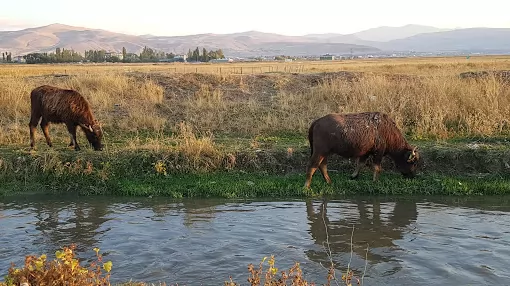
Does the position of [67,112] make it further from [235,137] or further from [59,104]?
[235,137]

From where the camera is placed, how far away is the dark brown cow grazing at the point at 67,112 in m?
13.0

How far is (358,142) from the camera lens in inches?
426

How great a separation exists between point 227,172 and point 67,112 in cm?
461

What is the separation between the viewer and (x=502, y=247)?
763 cm

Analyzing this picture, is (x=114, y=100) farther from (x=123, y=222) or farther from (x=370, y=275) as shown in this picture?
(x=370, y=275)

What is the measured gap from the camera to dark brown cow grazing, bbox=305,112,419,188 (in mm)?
10664

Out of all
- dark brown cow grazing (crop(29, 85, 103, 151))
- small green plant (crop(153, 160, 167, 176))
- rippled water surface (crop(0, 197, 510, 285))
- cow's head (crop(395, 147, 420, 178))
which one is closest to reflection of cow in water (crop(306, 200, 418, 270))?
rippled water surface (crop(0, 197, 510, 285))

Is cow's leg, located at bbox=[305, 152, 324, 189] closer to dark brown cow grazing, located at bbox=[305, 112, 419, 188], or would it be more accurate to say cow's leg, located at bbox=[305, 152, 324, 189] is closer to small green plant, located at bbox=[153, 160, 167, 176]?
dark brown cow grazing, located at bbox=[305, 112, 419, 188]

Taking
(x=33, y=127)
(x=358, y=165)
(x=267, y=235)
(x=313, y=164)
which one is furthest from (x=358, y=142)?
(x=33, y=127)

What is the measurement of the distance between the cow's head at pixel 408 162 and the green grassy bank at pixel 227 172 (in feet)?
0.69

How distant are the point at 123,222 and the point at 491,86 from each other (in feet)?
41.4

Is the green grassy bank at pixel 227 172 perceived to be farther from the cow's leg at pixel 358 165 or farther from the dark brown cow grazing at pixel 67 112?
A: the dark brown cow grazing at pixel 67 112

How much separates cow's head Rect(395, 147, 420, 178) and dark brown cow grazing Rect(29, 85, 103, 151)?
7689 mm

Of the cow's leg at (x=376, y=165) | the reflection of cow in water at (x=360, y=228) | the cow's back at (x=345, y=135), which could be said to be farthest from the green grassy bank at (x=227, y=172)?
the reflection of cow in water at (x=360, y=228)
